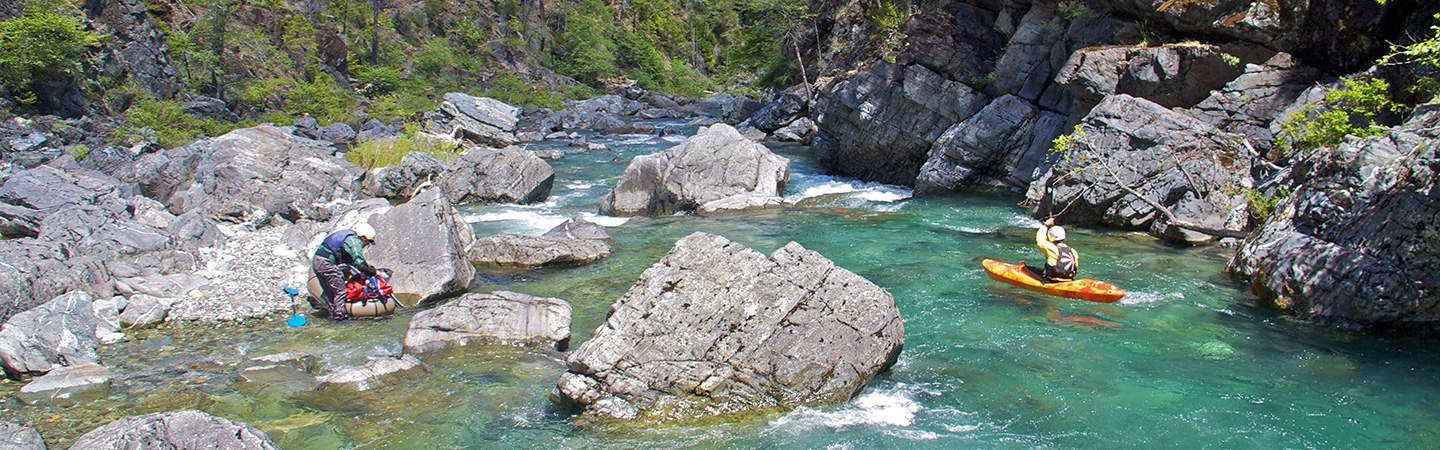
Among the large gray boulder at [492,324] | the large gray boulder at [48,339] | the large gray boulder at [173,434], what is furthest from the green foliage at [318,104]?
the large gray boulder at [173,434]

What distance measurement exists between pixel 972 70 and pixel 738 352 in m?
16.7

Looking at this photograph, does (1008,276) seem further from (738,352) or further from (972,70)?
(972,70)

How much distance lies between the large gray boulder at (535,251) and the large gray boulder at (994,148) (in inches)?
382

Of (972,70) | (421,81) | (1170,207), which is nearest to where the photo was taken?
(1170,207)

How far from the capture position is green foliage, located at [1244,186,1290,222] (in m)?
12.9

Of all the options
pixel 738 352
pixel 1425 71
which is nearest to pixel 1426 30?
pixel 1425 71

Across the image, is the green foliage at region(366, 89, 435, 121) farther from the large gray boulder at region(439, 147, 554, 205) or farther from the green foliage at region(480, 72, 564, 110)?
the large gray boulder at region(439, 147, 554, 205)

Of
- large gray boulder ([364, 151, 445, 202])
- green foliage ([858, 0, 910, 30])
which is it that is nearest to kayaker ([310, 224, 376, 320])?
large gray boulder ([364, 151, 445, 202])

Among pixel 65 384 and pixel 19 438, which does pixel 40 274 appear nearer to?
pixel 65 384

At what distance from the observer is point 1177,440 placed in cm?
664

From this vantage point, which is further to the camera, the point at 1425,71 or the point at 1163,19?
the point at 1163,19

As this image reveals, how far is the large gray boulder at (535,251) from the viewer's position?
12.7 metres

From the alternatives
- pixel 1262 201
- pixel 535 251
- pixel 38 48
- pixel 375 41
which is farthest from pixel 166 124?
pixel 1262 201

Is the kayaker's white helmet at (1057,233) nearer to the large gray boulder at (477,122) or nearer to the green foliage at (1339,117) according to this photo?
the green foliage at (1339,117)
